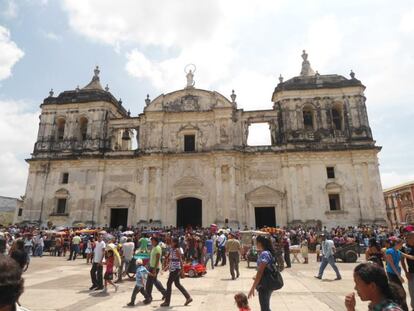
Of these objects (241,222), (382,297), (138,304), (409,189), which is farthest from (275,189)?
(409,189)

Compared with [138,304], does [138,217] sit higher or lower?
higher

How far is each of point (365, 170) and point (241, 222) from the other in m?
9.95

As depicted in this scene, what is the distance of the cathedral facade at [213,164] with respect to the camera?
23.2m

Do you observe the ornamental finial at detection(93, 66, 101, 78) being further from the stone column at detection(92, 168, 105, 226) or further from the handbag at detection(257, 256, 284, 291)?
the handbag at detection(257, 256, 284, 291)

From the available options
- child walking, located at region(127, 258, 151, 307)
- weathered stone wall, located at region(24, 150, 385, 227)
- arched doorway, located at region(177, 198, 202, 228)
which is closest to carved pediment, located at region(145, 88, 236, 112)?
weathered stone wall, located at region(24, 150, 385, 227)

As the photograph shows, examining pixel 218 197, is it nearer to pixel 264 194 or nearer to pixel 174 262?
pixel 264 194

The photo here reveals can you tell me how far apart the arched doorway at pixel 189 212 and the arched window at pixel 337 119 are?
1280 centimetres

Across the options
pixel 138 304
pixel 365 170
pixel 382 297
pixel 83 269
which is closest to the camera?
pixel 382 297

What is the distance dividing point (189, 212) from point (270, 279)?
1991 centimetres

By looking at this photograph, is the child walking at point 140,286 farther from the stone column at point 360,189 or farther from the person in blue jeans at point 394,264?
the stone column at point 360,189

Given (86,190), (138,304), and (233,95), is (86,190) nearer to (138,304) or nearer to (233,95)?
(233,95)

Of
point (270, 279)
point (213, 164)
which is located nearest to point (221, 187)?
point (213, 164)

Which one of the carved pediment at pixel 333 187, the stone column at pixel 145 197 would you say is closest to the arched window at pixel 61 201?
the stone column at pixel 145 197

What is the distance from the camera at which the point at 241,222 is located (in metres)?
23.2
